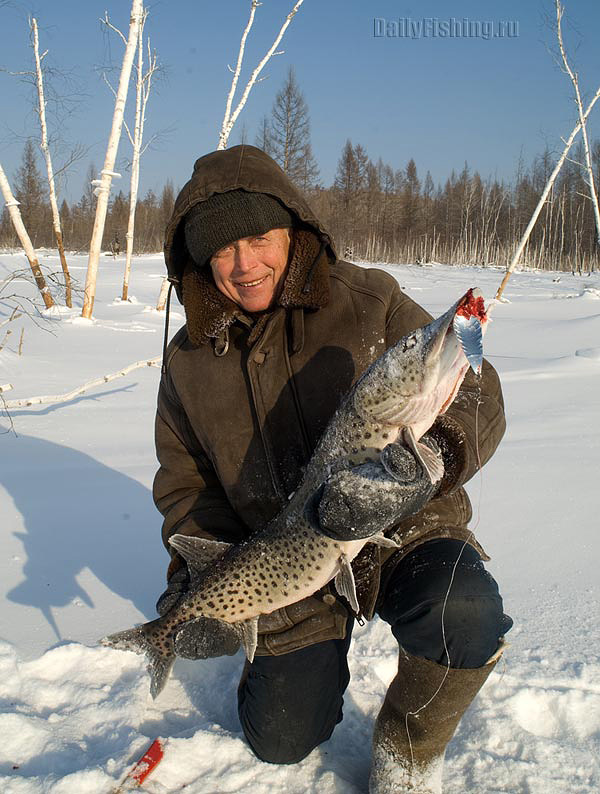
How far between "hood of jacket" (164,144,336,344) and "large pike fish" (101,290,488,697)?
1.85 ft

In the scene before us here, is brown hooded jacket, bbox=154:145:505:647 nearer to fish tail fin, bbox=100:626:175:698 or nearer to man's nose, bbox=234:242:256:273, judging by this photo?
man's nose, bbox=234:242:256:273

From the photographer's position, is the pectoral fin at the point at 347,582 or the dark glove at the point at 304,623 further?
the dark glove at the point at 304,623

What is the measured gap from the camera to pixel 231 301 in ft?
8.21

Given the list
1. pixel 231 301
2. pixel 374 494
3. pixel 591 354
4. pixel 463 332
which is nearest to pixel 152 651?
pixel 374 494

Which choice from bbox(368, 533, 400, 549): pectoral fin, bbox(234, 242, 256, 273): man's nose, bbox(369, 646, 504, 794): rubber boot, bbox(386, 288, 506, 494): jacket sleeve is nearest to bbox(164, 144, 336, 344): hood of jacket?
bbox(234, 242, 256, 273): man's nose

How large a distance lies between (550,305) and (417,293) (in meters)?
4.25

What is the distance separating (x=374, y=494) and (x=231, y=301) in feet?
3.53

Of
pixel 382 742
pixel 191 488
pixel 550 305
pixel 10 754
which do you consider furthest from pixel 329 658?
pixel 550 305

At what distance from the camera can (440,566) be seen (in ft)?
6.63

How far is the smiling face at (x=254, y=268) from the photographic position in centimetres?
237

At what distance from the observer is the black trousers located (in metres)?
1.91

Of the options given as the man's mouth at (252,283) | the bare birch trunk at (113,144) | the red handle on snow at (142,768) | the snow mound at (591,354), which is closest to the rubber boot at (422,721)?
the red handle on snow at (142,768)

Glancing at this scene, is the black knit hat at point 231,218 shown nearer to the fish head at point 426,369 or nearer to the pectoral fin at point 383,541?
the fish head at point 426,369

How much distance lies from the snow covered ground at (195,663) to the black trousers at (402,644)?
0.10 meters
